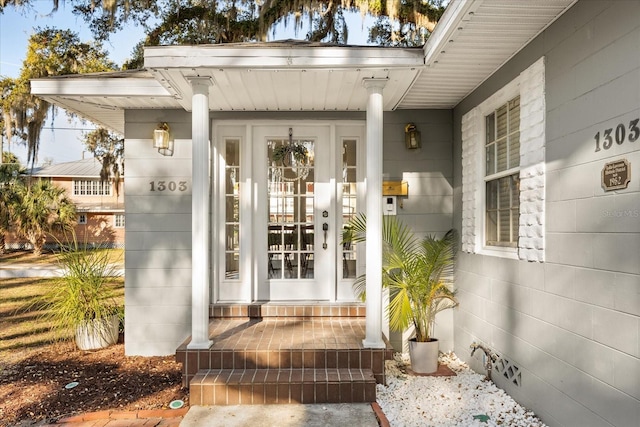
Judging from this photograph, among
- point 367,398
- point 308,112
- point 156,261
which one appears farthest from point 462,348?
point 156,261

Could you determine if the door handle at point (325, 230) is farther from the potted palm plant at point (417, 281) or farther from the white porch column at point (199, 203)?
the white porch column at point (199, 203)

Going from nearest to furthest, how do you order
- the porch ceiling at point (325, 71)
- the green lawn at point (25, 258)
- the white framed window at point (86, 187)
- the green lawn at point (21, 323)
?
→ the porch ceiling at point (325, 71)
the green lawn at point (21, 323)
the green lawn at point (25, 258)
the white framed window at point (86, 187)

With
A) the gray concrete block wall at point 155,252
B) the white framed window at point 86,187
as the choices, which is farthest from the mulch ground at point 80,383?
the white framed window at point 86,187

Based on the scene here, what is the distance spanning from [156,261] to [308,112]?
2.16 meters

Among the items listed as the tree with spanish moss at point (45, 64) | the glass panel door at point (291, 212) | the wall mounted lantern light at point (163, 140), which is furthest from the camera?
the tree with spanish moss at point (45, 64)

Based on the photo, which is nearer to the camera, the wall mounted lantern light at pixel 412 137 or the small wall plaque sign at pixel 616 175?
the small wall plaque sign at pixel 616 175

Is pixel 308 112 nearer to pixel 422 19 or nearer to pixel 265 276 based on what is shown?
pixel 265 276

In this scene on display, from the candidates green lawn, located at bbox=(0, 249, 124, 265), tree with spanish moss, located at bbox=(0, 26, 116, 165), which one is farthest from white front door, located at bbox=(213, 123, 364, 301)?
green lawn, located at bbox=(0, 249, 124, 265)

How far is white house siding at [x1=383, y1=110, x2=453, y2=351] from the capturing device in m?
4.75

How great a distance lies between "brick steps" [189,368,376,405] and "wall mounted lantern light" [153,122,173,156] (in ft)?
7.60

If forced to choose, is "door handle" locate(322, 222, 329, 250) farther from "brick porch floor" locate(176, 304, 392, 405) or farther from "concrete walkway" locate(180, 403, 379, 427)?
Result: "concrete walkway" locate(180, 403, 379, 427)

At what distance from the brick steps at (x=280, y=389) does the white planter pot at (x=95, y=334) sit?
6.36ft

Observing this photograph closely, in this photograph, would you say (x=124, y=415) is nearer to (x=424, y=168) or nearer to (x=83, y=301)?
(x=83, y=301)

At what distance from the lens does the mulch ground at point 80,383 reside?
3410mm
